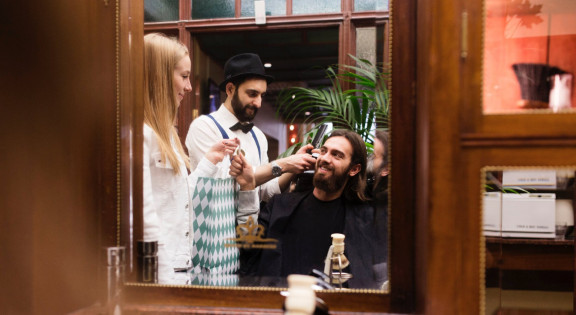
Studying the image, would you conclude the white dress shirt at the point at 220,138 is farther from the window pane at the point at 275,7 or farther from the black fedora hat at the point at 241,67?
the window pane at the point at 275,7

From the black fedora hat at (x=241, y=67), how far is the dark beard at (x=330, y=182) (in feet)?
1.17

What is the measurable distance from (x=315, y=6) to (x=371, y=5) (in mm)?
174

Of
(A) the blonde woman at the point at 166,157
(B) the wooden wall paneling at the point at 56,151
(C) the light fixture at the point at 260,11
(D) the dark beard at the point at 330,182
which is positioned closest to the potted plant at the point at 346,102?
(D) the dark beard at the point at 330,182

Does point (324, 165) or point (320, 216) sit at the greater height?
point (324, 165)

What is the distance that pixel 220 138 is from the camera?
1233 millimetres

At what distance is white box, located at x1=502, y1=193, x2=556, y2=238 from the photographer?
117 cm

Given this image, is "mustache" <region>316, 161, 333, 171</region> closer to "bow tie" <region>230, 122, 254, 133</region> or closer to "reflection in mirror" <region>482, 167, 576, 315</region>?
"bow tie" <region>230, 122, 254, 133</region>

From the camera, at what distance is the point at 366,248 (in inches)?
45.6

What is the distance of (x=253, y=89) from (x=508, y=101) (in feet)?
Result: 2.39

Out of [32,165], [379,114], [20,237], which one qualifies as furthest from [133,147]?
[379,114]

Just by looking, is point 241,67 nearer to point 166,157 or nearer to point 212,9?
point 212,9

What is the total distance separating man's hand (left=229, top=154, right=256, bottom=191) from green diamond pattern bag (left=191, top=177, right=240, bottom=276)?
24 millimetres

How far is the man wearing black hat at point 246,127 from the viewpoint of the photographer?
1.21 meters

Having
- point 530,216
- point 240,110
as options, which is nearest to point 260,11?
point 240,110
